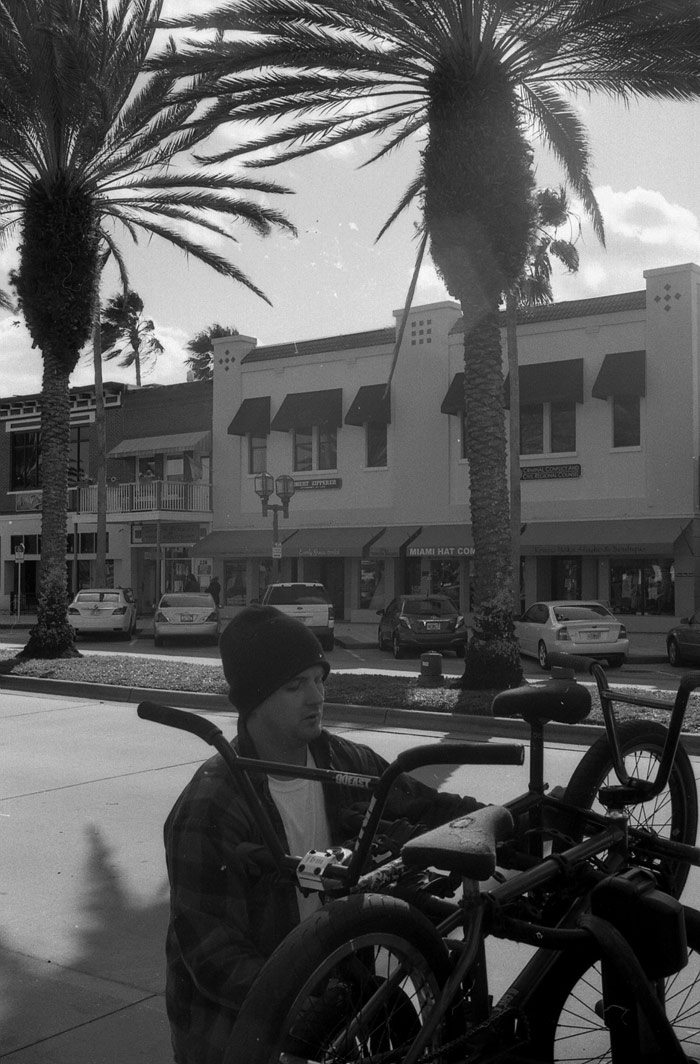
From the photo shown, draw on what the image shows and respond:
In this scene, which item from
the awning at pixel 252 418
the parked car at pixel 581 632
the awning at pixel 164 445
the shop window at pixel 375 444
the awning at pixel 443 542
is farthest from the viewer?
the awning at pixel 164 445

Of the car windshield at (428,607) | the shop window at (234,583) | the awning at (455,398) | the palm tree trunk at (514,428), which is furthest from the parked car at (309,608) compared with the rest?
the shop window at (234,583)

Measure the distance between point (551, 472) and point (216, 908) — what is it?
29.8 meters

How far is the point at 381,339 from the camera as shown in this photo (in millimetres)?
35594

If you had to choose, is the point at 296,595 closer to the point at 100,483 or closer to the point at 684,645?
the point at 684,645

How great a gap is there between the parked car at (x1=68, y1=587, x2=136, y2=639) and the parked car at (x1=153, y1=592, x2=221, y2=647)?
2.11m

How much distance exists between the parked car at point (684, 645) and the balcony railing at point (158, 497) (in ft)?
69.2

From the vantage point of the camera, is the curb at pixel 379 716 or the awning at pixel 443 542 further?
the awning at pixel 443 542

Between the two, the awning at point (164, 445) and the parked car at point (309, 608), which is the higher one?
the awning at point (164, 445)

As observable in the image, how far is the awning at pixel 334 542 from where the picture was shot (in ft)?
112

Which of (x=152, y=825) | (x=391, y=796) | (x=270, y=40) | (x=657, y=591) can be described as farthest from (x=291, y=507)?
(x=391, y=796)

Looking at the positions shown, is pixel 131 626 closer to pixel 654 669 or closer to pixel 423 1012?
pixel 654 669

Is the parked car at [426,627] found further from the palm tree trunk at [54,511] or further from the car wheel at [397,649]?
the palm tree trunk at [54,511]

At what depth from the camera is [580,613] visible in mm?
21156

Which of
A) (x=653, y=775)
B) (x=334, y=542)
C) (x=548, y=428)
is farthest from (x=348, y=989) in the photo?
(x=334, y=542)
